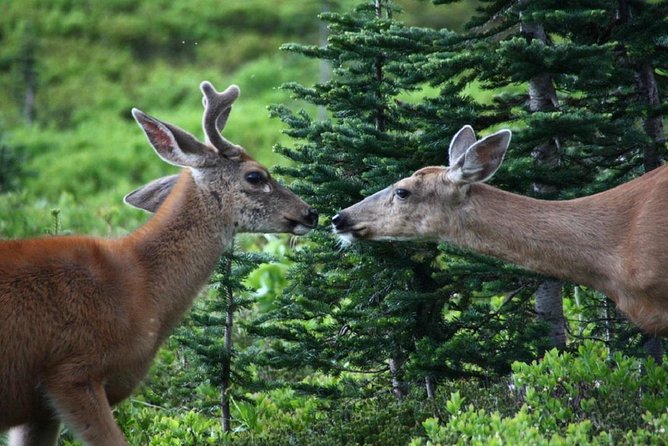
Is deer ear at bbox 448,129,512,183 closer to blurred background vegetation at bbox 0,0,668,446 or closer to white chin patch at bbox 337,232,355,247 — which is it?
blurred background vegetation at bbox 0,0,668,446

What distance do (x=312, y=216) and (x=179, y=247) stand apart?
969mm

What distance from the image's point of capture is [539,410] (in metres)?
6.80

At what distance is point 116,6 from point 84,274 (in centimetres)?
2346

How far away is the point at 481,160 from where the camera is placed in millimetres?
7699

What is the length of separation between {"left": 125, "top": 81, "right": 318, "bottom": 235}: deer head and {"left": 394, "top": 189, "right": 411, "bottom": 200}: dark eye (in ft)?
2.07

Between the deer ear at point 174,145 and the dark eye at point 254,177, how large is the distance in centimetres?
22

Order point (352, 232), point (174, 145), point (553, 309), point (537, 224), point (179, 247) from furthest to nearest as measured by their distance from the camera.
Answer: point (553, 309), point (352, 232), point (537, 224), point (174, 145), point (179, 247)

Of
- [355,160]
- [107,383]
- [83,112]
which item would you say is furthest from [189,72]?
[107,383]

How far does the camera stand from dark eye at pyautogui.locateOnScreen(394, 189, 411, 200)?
318 inches

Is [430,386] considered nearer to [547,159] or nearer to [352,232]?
[352,232]

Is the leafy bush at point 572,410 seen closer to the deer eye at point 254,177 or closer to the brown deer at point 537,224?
the brown deer at point 537,224

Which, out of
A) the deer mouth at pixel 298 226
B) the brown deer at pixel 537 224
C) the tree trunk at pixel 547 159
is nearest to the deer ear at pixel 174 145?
the deer mouth at pixel 298 226

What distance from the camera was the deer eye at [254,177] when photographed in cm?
763

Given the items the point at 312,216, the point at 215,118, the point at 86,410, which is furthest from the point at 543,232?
the point at 86,410
